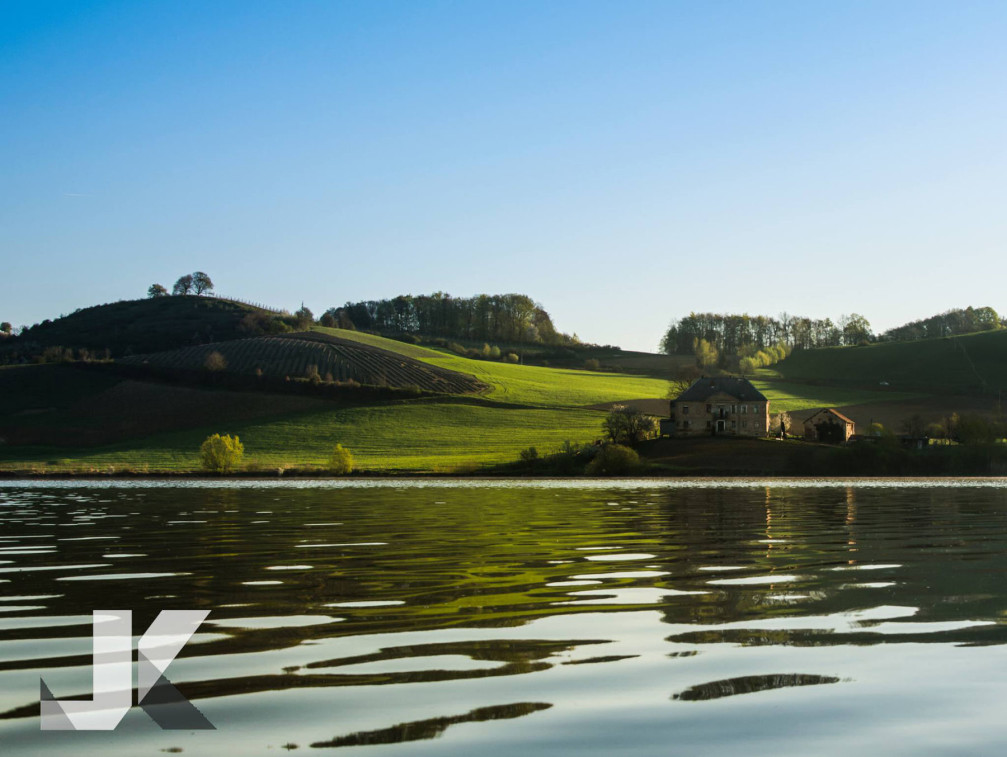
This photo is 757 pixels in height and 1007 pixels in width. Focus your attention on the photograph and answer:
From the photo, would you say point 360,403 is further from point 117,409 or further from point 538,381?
point 538,381

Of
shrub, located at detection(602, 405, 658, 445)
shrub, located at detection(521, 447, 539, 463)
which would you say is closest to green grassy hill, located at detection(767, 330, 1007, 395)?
shrub, located at detection(602, 405, 658, 445)

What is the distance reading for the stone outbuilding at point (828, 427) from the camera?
351 feet

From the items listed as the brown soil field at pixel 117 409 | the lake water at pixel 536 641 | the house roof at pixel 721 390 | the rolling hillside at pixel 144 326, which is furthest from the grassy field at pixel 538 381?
the lake water at pixel 536 641

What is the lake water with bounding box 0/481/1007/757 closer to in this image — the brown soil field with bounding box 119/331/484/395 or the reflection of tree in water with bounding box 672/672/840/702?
the reflection of tree in water with bounding box 672/672/840/702

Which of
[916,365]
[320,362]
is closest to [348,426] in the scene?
[320,362]

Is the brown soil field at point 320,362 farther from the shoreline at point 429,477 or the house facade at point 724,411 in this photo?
the shoreline at point 429,477

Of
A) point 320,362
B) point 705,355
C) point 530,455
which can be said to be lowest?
point 530,455

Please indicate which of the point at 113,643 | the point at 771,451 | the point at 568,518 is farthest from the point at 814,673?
the point at 771,451

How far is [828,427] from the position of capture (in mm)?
108062

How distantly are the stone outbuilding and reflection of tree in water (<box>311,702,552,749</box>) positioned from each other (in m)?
103

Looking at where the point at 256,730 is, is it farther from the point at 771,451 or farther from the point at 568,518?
the point at 771,451

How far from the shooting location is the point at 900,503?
1596 inches

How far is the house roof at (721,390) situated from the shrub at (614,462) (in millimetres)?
30093

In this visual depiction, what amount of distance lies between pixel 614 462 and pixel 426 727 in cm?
7670
